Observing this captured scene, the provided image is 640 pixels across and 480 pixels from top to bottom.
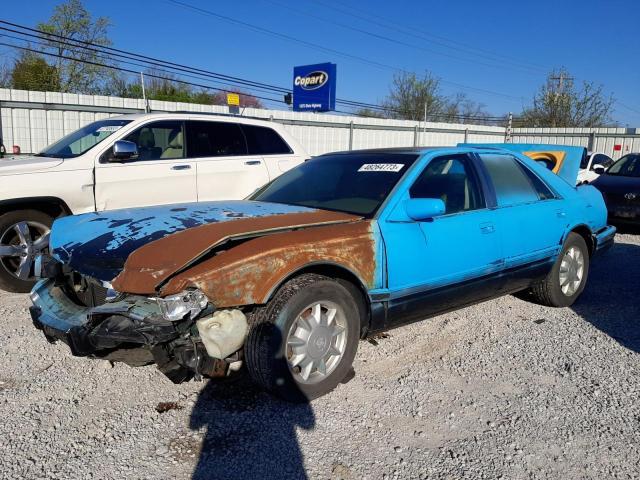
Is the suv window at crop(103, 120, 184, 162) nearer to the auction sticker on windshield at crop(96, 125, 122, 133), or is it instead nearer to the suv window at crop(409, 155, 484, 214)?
the auction sticker on windshield at crop(96, 125, 122, 133)

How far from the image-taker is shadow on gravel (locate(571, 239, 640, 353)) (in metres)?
4.45

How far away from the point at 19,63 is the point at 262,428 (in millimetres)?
33975

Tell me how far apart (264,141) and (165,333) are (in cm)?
479

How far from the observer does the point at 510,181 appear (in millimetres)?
4555

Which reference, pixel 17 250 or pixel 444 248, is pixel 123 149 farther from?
pixel 444 248

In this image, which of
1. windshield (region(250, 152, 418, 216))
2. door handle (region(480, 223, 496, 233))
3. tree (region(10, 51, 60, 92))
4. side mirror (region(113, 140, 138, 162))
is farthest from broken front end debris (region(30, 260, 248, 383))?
tree (region(10, 51, 60, 92))

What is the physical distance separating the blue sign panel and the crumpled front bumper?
23.8m

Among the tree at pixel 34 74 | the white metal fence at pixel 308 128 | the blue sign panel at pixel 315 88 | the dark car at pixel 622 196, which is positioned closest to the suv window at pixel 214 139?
the dark car at pixel 622 196

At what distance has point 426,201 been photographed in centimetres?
353

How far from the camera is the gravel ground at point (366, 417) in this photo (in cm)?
255

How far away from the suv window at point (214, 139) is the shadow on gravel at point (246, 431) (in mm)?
3759

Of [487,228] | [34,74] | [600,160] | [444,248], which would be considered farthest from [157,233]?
[34,74]

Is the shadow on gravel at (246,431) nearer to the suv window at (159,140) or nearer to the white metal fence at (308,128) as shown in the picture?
the suv window at (159,140)

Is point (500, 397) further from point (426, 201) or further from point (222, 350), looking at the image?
point (222, 350)
